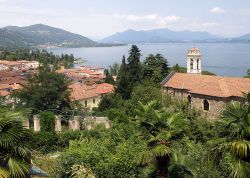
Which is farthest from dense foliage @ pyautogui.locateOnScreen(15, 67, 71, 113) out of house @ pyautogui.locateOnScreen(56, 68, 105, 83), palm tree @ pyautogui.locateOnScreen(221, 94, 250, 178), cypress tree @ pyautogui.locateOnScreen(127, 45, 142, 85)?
house @ pyautogui.locateOnScreen(56, 68, 105, 83)

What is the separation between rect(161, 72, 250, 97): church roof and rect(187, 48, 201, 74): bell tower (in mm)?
4322

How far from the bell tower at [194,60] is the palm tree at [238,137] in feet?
125

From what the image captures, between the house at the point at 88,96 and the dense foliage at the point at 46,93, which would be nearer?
the dense foliage at the point at 46,93

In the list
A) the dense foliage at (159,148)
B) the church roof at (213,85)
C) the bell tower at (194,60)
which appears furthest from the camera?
the bell tower at (194,60)

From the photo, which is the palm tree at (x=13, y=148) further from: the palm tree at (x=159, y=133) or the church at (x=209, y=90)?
the church at (x=209, y=90)

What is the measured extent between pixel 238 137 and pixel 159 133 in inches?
128

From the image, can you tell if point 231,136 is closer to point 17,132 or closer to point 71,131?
point 17,132

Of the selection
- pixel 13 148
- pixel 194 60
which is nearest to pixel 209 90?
pixel 194 60

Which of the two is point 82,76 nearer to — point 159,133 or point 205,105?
point 205,105

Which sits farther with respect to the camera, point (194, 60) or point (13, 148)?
point (194, 60)

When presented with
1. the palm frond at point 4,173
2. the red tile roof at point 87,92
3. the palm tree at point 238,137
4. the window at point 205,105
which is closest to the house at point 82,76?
the red tile roof at point 87,92

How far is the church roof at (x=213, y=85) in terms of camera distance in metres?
34.2

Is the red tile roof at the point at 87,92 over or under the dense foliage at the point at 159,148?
under

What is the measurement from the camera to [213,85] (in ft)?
118
